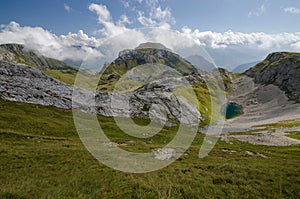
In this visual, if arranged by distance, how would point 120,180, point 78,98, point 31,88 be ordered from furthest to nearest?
1. point 78,98
2. point 31,88
3. point 120,180

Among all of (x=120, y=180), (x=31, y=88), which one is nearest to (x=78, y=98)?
(x=31, y=88)

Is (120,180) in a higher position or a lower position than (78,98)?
lower

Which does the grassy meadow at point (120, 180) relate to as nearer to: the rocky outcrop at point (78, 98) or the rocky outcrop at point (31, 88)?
the rocky outcrop at point (31, 88)

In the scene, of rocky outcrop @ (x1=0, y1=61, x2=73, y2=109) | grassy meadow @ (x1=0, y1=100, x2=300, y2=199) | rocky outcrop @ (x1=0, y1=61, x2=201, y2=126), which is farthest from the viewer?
rocky outcrop @ (x1=0, y1=61, x2=201, y2=126)

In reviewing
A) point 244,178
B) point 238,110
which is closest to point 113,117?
point 244,178

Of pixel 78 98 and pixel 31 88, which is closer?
pixel 31 88

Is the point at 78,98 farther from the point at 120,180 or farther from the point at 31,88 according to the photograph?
the point at 120,180

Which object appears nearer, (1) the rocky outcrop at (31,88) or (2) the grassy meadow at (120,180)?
(2) the grassy meadow at (120,180)

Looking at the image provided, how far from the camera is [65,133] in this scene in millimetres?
52781

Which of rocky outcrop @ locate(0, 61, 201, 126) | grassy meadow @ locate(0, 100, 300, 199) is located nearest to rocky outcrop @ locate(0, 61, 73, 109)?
rocky outcrop @ locate(0, 61, 201, 126)

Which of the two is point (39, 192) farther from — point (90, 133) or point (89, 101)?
point (89, 101)

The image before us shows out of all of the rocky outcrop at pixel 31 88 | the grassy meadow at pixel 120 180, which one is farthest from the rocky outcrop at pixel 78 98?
the grassy meadow at pixel 120 180

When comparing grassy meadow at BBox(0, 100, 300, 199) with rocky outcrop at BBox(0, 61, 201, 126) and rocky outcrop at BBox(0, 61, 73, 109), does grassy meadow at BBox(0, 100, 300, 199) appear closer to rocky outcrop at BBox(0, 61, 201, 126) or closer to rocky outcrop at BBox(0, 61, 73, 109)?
rocky outcrop at BBox(0, 61, 73, 109)

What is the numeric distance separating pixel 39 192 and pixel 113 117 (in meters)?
69.9
